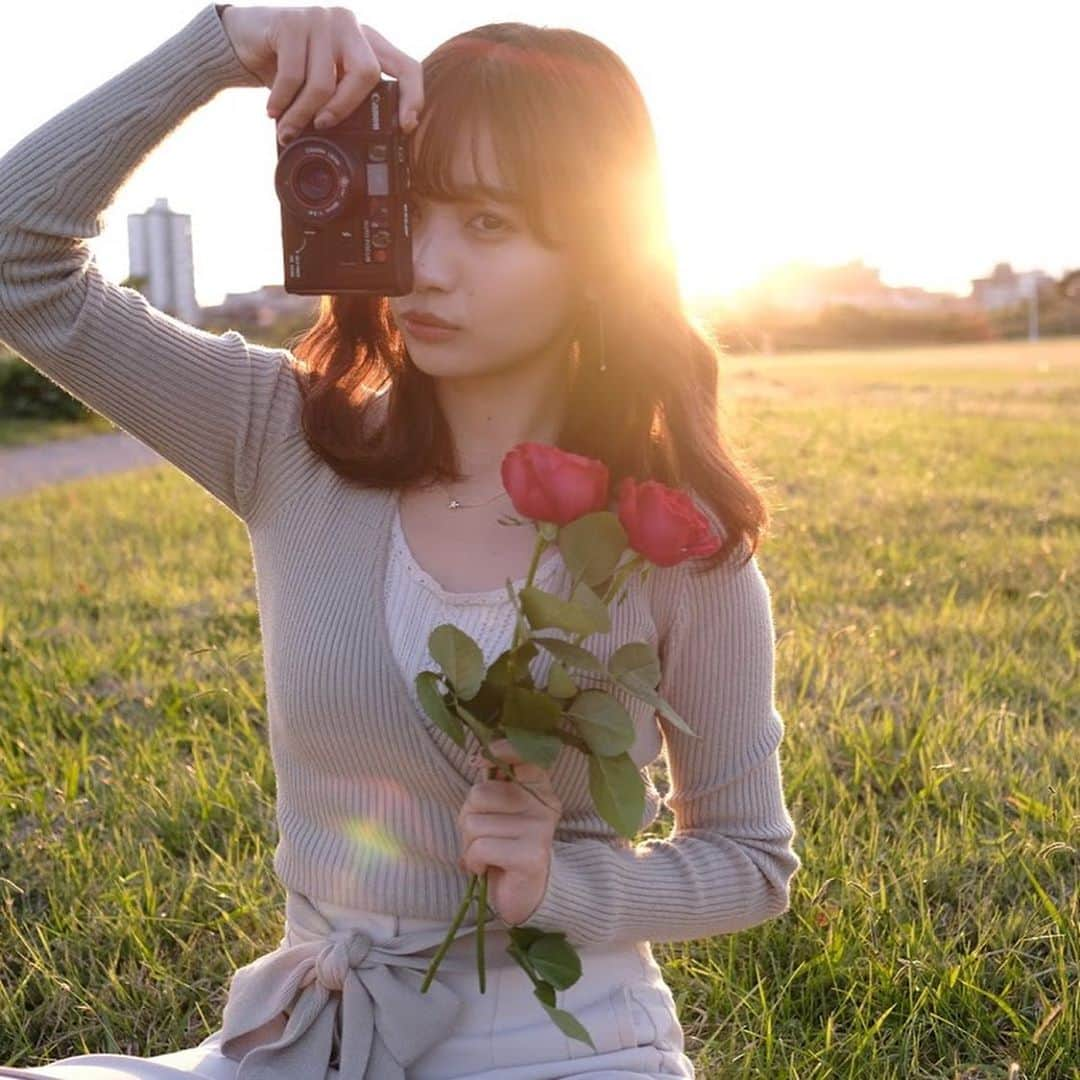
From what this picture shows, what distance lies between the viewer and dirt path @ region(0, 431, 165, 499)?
976 centimetres

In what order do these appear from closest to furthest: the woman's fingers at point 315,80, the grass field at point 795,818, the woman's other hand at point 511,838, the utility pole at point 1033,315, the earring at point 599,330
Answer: the woman's other hand at point 511,838
the woman's fingers at point 315,80
the earring at point 599,330
the grass field at point 795,818
the utility pole at point 1033,315

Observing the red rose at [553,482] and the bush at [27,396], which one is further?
the bush at [27,396]

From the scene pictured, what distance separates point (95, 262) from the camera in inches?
68.2

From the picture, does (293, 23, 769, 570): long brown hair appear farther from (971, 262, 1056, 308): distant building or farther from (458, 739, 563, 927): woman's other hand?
(971, 262, 1056, 308): distant building

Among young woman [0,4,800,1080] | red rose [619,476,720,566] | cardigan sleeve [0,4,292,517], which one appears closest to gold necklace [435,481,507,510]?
young woman [0,4,800,1080]

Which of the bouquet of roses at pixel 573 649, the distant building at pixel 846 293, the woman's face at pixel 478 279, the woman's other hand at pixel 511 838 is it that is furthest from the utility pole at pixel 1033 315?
the bouquet of roses at pixel 573 649

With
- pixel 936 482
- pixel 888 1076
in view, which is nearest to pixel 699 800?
pixel 888 1076

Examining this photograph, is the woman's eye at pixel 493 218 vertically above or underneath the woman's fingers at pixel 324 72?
underneath

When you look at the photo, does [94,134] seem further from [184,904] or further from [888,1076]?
[888,1076]

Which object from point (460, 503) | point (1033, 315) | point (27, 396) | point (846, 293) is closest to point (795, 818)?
point (460, 503)

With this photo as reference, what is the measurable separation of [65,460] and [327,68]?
10433 mm

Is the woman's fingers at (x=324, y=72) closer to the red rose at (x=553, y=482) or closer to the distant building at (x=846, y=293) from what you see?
the red rose at (x=553, y=482)

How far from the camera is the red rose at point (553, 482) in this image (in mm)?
1187

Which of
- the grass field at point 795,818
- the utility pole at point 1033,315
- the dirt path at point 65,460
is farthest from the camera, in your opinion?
the utility pole at point 1033,315
